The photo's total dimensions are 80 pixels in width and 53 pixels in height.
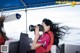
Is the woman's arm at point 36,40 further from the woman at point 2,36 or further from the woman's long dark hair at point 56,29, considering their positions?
the woman at point 2,36

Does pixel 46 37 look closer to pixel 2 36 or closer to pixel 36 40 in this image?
pixel 36 40

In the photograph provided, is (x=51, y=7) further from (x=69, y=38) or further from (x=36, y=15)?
(x=69, y=38)

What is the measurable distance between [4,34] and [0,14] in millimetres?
283

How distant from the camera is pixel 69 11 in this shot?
320 cm

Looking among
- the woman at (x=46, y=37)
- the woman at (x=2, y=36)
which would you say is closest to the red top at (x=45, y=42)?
the woman at (x=46, y=37)

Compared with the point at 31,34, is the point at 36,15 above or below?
above

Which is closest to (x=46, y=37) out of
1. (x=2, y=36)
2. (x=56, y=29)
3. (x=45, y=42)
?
(x=45, y=42)

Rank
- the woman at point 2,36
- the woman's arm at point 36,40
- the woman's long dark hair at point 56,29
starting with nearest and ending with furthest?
the woman's long dark hair at point 56,29 → the woman's arm at point 36,40 → the woman at point 2,36

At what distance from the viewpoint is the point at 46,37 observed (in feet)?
11.1

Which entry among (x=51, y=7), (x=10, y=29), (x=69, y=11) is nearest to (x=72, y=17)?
(x=69, y=11)

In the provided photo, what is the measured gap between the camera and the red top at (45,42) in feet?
11.0

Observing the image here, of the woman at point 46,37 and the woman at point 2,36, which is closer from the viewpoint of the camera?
the woman at point 46,37

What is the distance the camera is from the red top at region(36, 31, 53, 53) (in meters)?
3.35

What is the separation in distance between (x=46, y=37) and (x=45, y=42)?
0.06m
